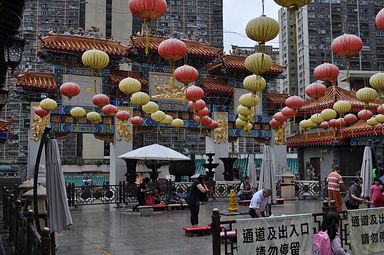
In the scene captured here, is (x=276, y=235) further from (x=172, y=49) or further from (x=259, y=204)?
(x=172, y=49)

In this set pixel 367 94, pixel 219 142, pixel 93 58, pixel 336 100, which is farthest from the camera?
pixel 219 142

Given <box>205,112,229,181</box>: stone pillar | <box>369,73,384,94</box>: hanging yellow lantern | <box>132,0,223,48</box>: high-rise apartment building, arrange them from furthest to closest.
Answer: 1. <box>132,0,223,48</box>: high-rise apartment building
2. <box>205,112,229,181</box>: stone pillar
3. <box>369,73,384,94</box>: hanging yellow lantern

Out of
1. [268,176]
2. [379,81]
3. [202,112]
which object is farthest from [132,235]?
[202,112]

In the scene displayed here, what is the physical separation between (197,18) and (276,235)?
43537 mm

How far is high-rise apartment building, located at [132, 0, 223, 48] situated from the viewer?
154ft

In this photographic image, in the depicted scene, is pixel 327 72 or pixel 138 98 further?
pixel 138 98

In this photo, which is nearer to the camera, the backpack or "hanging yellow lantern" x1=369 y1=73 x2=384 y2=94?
the backpack

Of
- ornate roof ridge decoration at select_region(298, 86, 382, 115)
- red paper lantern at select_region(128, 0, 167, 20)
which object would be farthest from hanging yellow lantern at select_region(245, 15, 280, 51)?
ornate roof ridge decoration at select_region(298, 86, 382, 115)

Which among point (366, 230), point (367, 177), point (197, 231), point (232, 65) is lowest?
point (197, 231)

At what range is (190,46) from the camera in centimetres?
2745

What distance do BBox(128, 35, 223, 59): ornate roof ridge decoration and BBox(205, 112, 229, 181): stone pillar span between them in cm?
384

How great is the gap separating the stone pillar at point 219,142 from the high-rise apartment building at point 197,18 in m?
20.3

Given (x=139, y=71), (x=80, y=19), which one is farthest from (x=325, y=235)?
(x=80, y=19)

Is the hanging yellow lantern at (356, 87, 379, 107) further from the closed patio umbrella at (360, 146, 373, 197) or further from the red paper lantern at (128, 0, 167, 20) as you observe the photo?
the red paper lantern at (128, 0, 167, 20)
